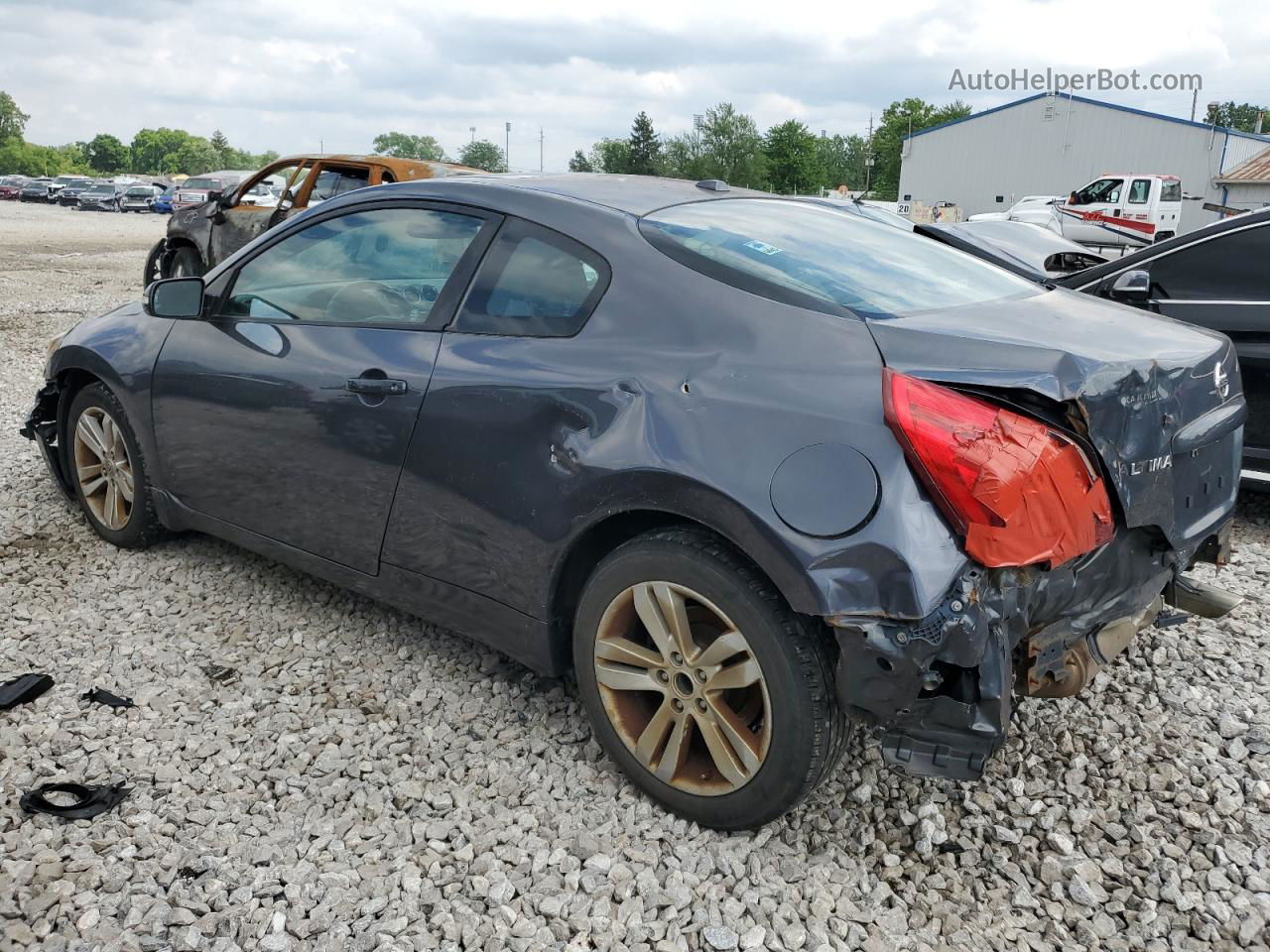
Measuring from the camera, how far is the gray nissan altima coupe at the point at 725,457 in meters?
2.14

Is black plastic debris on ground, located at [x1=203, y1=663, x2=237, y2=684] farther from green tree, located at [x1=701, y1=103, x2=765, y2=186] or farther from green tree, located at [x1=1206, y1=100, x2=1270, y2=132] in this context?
green tree, located at [x1=1206, y1=100, x2=1270, y2=132]

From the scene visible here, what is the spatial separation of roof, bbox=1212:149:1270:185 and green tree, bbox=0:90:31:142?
141 meters

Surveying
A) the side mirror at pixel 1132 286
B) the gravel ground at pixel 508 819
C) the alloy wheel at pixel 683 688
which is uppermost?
the side mirror at pixel 1132 286

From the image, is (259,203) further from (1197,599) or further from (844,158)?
(844,158)

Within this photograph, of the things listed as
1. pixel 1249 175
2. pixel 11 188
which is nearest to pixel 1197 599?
pixel 1249 175

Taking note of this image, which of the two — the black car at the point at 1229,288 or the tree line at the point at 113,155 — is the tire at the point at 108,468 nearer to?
the black car at the point at 1229,288

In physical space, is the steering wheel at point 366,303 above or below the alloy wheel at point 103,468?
above

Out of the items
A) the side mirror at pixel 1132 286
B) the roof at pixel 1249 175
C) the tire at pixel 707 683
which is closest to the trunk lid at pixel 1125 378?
the tire at pixel 707 683

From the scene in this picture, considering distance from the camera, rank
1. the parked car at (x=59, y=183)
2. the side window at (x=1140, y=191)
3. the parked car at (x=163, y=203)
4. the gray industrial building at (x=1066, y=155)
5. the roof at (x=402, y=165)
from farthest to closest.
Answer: the parked car at (x=59, y=183)
the parked car at (x=163, y=203)
the gray industrial building at (x=1066, y=155)
the side window at (x=1140, y=191)
the roof at (x=402, y=165)

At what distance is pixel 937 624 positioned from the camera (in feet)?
6.84

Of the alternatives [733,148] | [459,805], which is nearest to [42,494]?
[459,805]

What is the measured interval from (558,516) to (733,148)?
102 meters

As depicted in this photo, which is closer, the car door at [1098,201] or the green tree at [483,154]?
the car door at [1098,201]

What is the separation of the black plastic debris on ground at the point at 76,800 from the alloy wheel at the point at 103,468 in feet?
5.53
